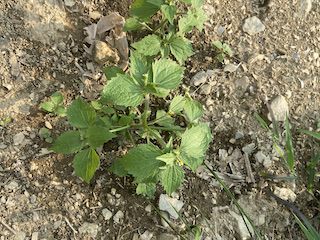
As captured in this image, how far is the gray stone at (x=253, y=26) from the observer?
2.72m

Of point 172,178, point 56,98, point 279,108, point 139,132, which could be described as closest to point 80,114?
point 56,98

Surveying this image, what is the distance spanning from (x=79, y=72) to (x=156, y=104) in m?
0.66

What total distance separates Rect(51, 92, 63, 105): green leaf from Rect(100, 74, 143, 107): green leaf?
52 cm

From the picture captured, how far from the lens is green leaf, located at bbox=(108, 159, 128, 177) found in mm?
2059

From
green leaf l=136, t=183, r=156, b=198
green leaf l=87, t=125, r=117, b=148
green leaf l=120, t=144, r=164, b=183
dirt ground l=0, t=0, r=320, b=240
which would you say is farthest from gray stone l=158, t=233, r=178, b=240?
green leaf l=87, t=125, r=117, b=148

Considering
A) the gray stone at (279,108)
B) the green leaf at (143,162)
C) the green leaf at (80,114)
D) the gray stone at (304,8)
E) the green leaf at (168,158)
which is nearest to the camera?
the green leaf at (168,158)

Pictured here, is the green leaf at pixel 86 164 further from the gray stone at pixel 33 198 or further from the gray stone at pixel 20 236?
the gray stone at pixel 20 236

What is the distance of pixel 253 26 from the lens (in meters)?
2.74

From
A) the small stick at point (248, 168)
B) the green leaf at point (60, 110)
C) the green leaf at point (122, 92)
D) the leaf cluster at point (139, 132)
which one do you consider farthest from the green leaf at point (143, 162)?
the small stick at point (248, 168)

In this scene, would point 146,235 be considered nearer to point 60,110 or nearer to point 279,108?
point 60,110

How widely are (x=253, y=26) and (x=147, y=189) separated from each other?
1767mm

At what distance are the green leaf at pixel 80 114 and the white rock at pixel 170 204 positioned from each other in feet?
2.50

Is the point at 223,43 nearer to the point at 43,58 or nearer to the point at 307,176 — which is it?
the point at 307,176

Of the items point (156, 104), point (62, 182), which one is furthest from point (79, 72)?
point (62, 182)
